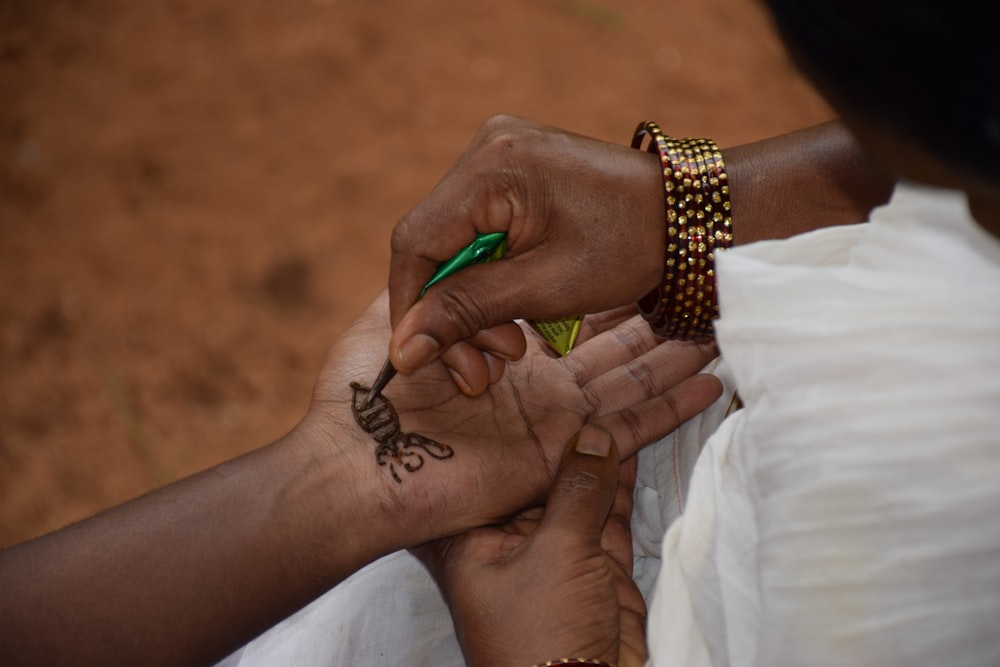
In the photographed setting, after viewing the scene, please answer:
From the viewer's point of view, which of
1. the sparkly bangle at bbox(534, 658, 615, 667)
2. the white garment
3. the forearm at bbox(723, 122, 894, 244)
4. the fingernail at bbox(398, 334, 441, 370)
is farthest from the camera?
the forearm at bbox(723, 122, 894, 244)

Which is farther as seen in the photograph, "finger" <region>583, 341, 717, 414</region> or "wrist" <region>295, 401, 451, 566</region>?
"finger" <region>583, 341, 717, 414</region>

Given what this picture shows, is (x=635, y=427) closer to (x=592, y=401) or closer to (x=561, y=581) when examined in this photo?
(x=592, y=401)

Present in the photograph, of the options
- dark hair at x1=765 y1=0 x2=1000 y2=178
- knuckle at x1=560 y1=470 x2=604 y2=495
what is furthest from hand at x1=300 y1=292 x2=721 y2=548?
dark hair at x1=765 y1=0 x2=1000 y2=178

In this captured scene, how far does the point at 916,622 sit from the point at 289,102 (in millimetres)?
2506

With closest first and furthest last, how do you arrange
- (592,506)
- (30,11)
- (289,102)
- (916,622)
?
(916,622)
(592,506)
(289,102)
(30,11)

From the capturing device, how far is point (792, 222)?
1.33m

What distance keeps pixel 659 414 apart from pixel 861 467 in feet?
1.76

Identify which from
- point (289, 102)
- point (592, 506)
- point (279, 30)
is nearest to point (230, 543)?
point (592, 506)

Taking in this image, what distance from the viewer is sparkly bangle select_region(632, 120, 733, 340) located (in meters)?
1.26

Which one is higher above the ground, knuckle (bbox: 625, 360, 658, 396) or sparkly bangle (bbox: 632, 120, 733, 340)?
sparkly bangle (bbox: 632, 120, 733, 340)

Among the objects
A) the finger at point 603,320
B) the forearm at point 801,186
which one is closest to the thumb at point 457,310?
the finger at point 603,320

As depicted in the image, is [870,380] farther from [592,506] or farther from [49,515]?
[49,515]

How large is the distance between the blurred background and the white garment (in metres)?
1.59

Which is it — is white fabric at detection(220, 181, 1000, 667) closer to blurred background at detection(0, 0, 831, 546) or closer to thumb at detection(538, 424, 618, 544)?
A: thumb at detection(538, 424, 618, 544)
